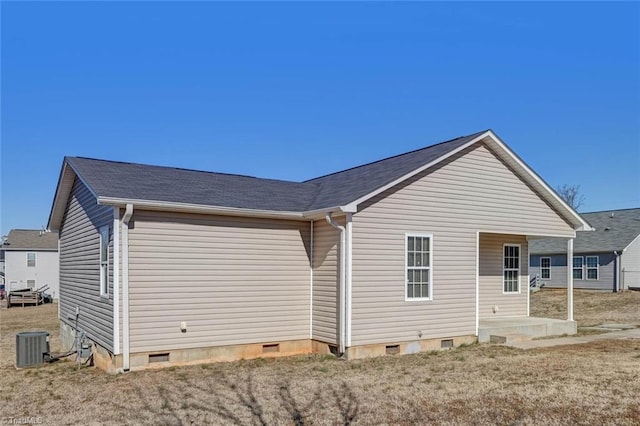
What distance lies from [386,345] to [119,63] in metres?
10.6

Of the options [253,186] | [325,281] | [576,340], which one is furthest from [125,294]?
[576,340]

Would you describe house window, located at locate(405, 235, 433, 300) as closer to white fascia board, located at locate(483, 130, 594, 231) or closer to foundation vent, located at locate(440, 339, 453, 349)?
foundation vent, located at locate(440, 339, 453, 349)

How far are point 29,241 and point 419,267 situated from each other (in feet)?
131

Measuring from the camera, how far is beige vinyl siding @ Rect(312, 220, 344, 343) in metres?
10.7

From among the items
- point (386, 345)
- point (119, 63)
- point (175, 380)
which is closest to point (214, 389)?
point (175, 380)

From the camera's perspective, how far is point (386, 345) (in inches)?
429

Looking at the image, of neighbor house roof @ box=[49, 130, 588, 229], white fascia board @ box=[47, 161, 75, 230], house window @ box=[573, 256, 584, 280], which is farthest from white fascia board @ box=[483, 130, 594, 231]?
house window @ box=[573, 256, 584, 280]

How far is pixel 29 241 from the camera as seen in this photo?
41562mm

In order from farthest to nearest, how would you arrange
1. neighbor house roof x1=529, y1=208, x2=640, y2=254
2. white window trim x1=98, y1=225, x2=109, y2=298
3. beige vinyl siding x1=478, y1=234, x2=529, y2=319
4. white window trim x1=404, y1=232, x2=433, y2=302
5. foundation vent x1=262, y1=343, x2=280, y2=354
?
neighbor house roof x1=529, y1=208, x2=640, y2=254 < beige vinyl siding x1=478, y1=234, x2=529, y2=319 < white window trim x1=404, y1=232, x2=433, y2=302 < foundation vent x1=262, y1=343, x2=280, y2=354 < white window trim x1=98, y1=225, x2=109, y2=298

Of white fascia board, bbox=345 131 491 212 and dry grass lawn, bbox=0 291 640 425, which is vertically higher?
white fascia board, bbox=345 131 491 212

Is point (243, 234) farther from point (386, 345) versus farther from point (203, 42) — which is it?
point (203, 42)

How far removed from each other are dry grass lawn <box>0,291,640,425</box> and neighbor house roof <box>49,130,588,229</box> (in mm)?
3175

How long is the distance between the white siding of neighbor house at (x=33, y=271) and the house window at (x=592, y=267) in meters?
38.4

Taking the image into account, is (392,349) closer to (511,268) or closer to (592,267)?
(511,268)
